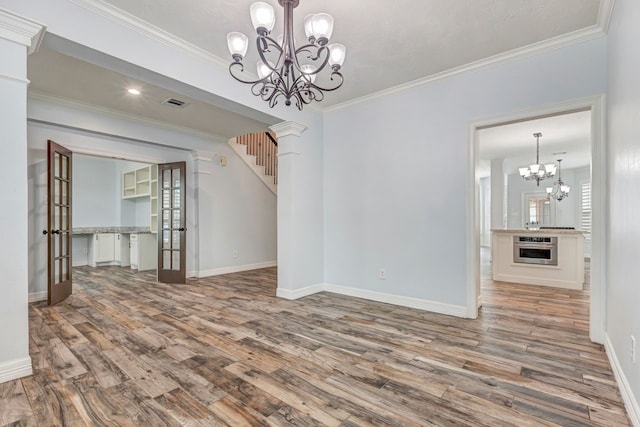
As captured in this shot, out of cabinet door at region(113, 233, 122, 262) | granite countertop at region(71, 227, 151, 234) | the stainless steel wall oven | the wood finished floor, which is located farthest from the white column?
cabinet door at region(113, 233, 122, 262)

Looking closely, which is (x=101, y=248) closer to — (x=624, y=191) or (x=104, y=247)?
(x=104, y=247)

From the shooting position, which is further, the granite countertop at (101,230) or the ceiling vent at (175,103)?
the granite countertop at (101,230)

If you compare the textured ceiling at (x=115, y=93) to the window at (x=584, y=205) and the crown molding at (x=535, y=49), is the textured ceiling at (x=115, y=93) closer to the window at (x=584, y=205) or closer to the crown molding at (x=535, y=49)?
the crown molding at (x=535, y=49)

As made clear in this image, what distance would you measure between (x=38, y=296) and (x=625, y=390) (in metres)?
6.09

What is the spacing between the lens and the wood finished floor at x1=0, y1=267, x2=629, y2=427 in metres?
1.73

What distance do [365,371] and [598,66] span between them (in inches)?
130

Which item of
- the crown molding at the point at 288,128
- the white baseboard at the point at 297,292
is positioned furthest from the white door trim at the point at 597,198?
the white baseboard at the point at 297,292

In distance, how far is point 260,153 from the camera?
23.6ft

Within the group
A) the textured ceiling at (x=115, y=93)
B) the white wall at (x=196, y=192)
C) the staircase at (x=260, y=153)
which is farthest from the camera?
the staircase at (x=260, y=153)

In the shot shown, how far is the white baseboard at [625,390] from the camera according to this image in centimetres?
158

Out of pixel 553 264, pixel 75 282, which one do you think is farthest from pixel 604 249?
pixel 75 282

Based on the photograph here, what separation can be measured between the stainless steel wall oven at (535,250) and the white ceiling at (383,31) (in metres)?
3.42

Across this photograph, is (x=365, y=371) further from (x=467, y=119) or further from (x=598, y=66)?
(x=598, y=66)

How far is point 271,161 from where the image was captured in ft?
24.4
